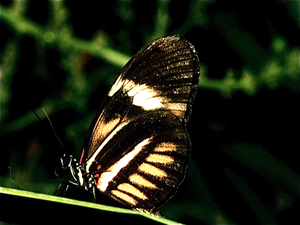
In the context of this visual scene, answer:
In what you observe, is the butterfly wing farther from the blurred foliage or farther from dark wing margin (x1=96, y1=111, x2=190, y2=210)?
the blurred foliage

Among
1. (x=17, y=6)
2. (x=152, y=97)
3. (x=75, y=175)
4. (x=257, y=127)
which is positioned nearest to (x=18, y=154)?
(x=17, y=6)

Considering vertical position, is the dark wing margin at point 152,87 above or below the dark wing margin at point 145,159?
above

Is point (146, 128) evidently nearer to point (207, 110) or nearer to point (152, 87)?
point (152, 87)

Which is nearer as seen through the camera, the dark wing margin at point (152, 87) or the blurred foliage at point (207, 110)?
the dark wing margin at point (152, 87)

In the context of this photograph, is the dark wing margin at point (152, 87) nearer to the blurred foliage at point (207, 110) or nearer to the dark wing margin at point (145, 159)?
the dark wing margin at point (145, 159)

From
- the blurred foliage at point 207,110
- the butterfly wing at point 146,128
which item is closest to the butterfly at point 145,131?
the butterfly wing at point 146,128

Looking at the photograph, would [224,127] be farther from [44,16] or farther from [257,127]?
[44,16]
